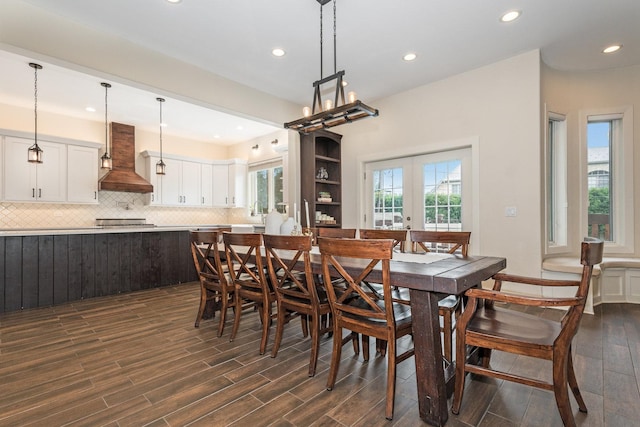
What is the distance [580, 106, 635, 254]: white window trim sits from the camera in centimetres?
392

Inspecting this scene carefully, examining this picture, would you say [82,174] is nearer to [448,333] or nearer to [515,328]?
[448,333]

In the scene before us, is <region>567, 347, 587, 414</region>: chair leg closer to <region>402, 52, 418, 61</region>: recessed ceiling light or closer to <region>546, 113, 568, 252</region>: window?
<region>546, 113, 568, 252</region>: window

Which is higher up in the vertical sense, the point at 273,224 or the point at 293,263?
the point at 273,224

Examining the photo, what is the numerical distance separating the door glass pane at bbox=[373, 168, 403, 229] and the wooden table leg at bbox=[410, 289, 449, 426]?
331 cm

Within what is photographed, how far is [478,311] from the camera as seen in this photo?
6.35 ft

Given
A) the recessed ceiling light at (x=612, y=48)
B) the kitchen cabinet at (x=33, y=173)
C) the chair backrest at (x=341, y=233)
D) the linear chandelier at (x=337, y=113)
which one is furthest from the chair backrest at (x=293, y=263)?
the kitchen cabinet at (x=33, y=173)

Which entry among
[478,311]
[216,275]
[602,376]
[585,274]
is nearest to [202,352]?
[216,275]

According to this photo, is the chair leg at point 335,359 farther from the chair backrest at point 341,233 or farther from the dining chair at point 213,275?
the chair backrest at point 341,233

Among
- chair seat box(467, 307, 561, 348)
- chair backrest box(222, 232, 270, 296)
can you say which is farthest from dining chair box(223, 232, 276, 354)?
chair seat box(467, 307, 561, 348)

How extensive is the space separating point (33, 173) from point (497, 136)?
279 inches

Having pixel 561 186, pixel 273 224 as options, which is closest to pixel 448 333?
pixel 273 224

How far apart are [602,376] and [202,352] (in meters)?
2.83

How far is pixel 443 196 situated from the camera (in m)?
4.39

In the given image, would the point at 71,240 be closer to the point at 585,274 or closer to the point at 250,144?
the point at 250,144
